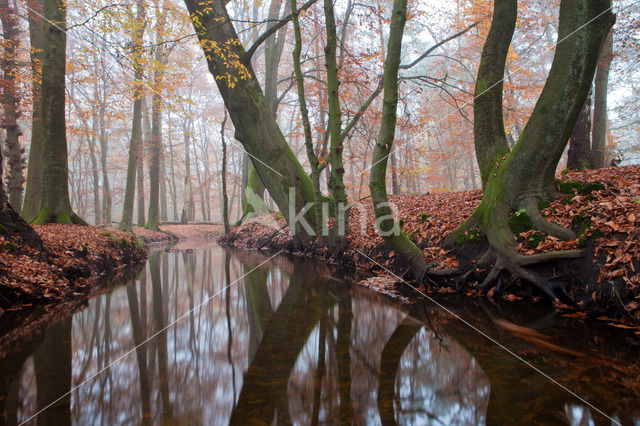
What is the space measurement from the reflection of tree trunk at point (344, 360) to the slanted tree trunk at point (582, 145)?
16.7ft

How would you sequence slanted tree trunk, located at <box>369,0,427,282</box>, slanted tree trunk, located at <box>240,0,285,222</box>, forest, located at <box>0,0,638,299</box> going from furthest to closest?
slanted tree trunk, located at <box>240,0,285,222</box> → slanted tree trunk, located at <box>369,0,427,282</box> → forest, located at <box>0,0,638,299</box>

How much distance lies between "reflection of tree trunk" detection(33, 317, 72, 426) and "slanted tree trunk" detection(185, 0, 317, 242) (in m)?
5.60

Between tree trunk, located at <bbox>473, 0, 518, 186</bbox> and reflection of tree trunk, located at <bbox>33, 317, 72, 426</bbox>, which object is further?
tree trunk, located at <bbox>473, 0, 518, 186</bbox>

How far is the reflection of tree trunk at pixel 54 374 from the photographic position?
2.04m

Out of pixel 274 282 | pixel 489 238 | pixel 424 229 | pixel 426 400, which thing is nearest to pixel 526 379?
pixel 426 400

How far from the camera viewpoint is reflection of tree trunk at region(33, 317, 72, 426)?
6.71 feet

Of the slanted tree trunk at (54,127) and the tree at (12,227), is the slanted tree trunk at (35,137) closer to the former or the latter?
the slanted tree trunk at (54,127)

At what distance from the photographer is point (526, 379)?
7.48 feet

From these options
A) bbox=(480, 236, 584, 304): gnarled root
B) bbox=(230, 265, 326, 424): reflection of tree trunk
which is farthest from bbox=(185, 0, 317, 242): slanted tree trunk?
bbox=(480, 236, 584, 304): gnarled root

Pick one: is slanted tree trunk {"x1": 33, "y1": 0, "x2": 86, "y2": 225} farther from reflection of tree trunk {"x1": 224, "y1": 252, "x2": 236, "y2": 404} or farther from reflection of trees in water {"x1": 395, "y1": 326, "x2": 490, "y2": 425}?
reflection of trees in water {"x1": 395, "y1": 326, "x2": 490, "y2": 425}

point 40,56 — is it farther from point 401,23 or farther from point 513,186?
point 513,186

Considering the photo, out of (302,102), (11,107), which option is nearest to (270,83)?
(302,102)

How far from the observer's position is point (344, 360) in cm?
277

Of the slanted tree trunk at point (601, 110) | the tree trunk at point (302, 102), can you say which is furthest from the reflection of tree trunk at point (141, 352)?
the slanted tree trunk at point (601, 110)
